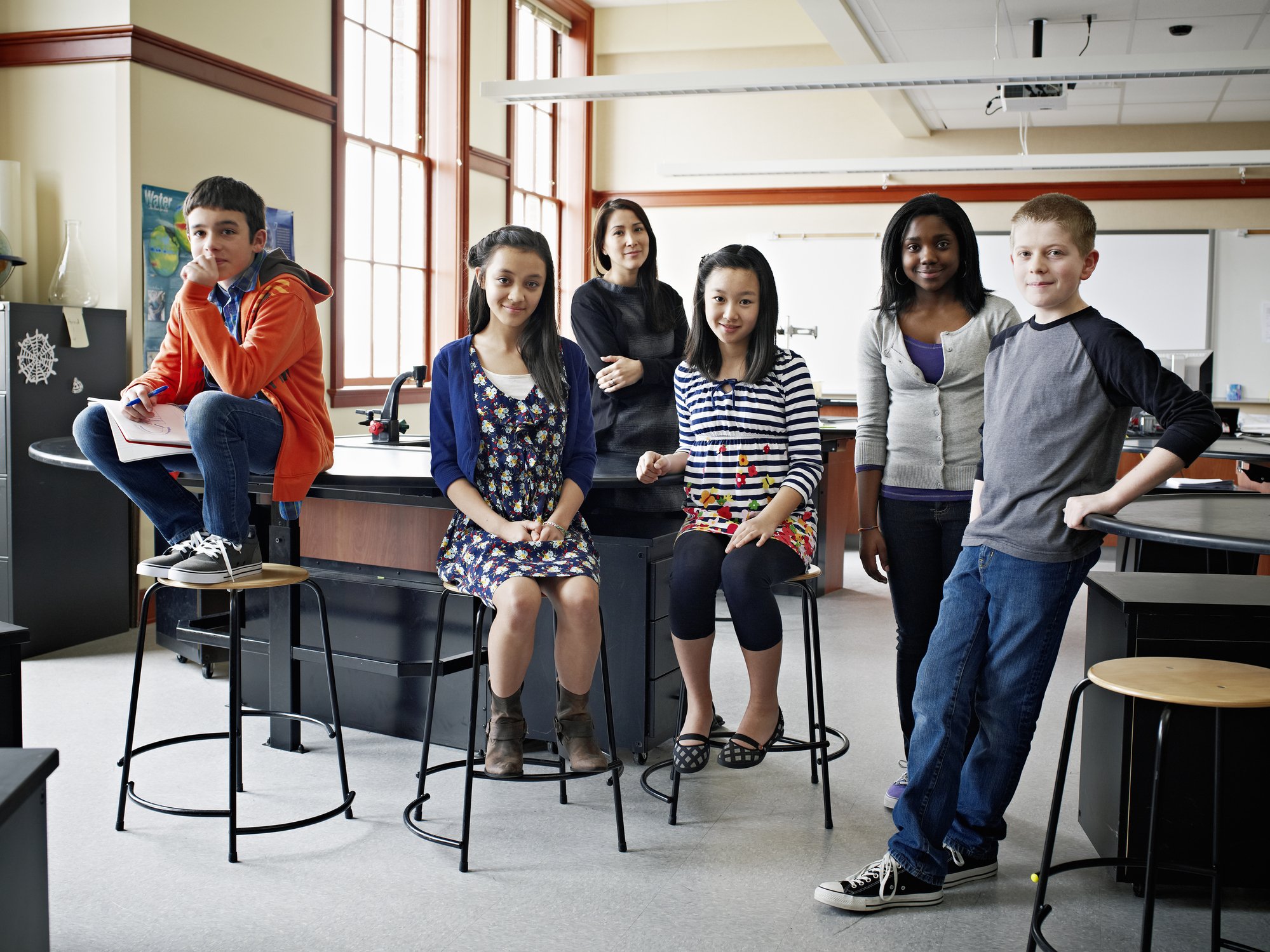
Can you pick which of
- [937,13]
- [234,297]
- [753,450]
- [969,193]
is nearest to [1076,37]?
[937,13]

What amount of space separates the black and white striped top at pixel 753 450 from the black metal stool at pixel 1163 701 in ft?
2.63

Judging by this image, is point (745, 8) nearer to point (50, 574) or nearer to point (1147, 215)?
point (1147, 215)

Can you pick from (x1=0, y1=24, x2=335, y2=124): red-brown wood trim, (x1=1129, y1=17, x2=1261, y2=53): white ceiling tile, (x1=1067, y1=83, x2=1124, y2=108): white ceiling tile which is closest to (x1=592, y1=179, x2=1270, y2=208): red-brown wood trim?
(x1=1067, y1=83, x2=1124, y2=108): white ceiling tile

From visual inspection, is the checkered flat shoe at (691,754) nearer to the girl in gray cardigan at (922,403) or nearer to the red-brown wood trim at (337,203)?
the girl in gray cardigan at (922,403)

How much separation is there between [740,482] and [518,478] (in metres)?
0.49

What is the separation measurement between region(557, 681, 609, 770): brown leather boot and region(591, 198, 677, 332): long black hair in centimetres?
115

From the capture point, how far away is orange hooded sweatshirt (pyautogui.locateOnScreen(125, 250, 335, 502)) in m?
2.36

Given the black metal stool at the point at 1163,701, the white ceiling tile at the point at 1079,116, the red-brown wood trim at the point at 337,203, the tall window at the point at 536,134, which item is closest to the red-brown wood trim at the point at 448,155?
the tall window at the point at 536,134

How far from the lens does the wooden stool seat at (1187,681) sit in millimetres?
1582

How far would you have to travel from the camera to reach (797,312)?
8.67 metres

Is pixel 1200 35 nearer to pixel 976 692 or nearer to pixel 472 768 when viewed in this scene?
pixel 976 692

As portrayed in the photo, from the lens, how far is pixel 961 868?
2174mm

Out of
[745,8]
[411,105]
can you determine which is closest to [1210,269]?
[745,8]

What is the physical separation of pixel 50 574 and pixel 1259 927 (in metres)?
3.94
